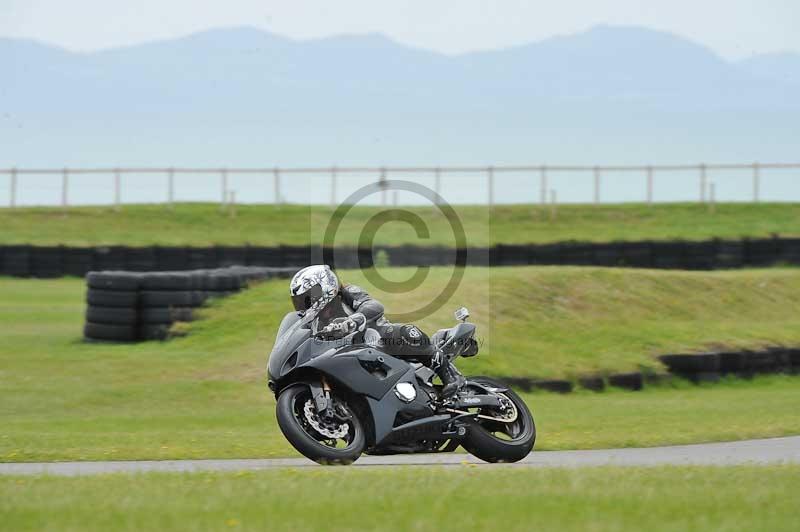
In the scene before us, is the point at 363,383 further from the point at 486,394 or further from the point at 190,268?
the point at 190,268

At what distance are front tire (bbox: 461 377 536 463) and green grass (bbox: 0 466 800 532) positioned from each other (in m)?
0.98

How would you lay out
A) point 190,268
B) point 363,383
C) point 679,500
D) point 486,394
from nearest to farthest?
point 679,500, point 363,383, point 486,394, point 190,268

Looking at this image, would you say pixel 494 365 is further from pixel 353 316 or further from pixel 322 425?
pixel 322 425

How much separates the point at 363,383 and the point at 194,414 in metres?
7.44

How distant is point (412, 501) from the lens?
25.9 feet

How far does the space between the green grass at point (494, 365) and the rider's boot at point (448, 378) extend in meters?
2.52

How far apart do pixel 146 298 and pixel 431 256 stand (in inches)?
538

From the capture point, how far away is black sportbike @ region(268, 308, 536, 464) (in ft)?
32.0

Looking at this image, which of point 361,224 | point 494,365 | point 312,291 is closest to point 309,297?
point 312,291

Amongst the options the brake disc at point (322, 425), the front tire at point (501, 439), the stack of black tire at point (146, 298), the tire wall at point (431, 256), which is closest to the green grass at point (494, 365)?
the stack of black tire at point (146, 298)

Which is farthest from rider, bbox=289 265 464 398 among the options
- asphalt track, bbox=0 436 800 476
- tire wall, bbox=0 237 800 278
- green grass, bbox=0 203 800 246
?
green grass, bbox=0 203 800 246

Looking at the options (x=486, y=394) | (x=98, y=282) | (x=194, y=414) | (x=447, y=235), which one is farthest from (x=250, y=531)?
(x=447, y=235)

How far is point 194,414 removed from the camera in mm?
16875

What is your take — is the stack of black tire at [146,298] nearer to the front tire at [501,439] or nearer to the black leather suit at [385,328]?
the black leather suit at [385,328]
